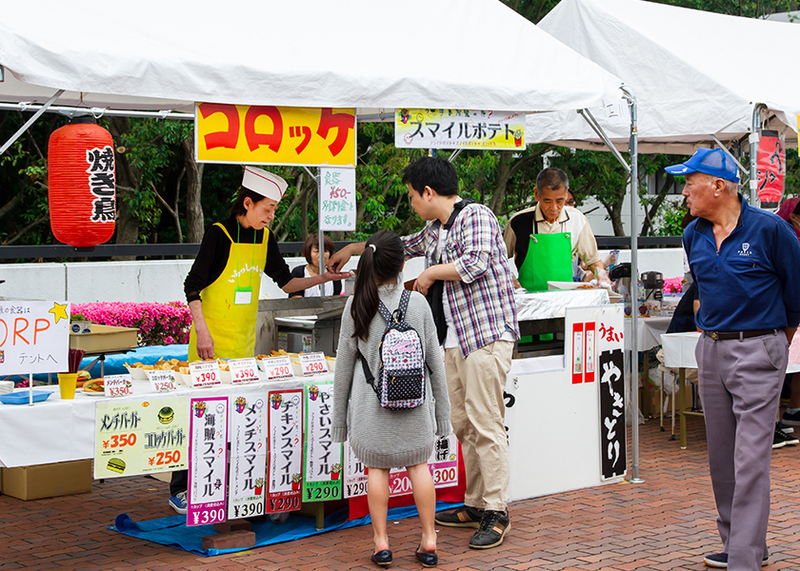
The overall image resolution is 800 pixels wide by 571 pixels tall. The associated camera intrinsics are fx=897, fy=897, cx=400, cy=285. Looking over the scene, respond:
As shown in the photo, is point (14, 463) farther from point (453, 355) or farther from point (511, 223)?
point (511, 223)

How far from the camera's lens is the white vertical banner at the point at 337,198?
7.46m

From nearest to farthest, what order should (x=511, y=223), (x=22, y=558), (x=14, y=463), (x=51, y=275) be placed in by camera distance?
(x=14, y=463)
(x=22, y=558)
(x=511, y=223)
(x=51, y=275)

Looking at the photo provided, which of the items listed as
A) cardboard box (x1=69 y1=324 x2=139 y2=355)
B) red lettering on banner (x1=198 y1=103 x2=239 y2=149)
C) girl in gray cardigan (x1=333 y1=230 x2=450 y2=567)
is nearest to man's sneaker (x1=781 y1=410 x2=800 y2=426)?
girl in gray cardigan (x1=333 y1=230 x2=450 y2=567)

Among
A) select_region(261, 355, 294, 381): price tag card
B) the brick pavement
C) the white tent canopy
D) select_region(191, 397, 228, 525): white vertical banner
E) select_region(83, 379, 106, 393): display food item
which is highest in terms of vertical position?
the white tent canopy

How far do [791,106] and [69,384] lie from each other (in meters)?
6.23

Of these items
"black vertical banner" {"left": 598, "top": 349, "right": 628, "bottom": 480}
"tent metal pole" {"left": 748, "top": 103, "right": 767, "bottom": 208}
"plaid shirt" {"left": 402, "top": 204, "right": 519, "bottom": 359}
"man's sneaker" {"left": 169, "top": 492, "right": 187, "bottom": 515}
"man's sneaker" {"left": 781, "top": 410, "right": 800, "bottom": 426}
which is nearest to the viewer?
"plaid shirt" {"left": 402, "top": 204, "right": 519, "bottom": 359}

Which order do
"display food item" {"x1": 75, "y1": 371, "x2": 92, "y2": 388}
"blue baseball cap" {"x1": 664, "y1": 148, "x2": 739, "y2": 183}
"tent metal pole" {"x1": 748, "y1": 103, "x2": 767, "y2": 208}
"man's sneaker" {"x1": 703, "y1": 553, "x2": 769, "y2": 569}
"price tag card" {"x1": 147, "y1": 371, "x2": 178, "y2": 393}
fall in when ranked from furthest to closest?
1. "tent metal pole" {"x1": 748, "y1": 103, "x2": 767, "y2": 208}
2. "display food item" {"x1": 75, "y1": 371, "x2": 92, "y2": 388}
3. "price tag card" {"x1": 147, "y1": 371, "x2": 178, "y2": 393}
4. "man's sneaker" {"x1": 703, "y1": 553, "x2": 769, "y2": 569}
5. "blue baseball cap" {"x1": 664, "y1": 148, "x2": 739, "y2": 183}

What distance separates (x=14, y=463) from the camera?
163 inches

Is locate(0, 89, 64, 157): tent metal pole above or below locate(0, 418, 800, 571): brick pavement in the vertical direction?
above

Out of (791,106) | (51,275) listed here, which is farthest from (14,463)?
(51,275)

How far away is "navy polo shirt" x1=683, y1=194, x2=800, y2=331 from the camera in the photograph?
407 centimetres

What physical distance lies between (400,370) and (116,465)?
146cm

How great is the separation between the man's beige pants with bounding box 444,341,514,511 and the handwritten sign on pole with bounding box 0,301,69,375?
2.04m

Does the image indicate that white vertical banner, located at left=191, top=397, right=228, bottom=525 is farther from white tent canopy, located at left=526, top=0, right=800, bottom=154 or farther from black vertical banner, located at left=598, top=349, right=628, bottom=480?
white tent canopy, located at left=526, top=0, right=800, bottom=154
